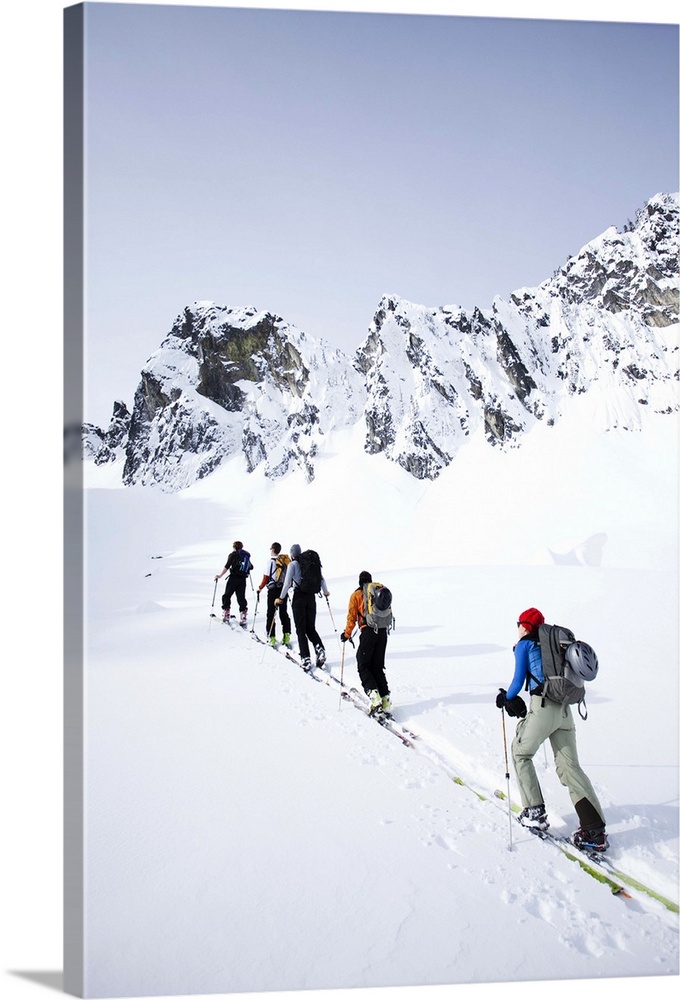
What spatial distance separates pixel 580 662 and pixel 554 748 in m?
0.72

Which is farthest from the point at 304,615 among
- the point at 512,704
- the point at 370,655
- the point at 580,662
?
the point at 580,662

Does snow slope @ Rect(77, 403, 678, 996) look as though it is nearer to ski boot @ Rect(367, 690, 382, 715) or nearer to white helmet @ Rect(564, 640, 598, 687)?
ski boot @ Rect(367, 690, 382, 715)

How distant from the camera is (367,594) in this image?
20.4ft

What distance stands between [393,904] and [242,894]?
0.89 m

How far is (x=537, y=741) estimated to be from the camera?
4273mm

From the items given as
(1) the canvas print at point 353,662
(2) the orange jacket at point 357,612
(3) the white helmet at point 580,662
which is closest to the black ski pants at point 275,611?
(1) the canvas print at point 353,662

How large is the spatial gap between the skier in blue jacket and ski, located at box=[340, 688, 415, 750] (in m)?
1.09

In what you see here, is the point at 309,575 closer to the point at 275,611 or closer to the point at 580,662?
the point at 275,611

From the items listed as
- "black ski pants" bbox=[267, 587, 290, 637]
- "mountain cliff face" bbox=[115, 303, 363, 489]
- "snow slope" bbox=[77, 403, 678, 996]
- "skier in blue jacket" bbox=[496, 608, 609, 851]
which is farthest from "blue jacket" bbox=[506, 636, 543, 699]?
"mountain cliff face" bbox=[115, 303, 363, 489]

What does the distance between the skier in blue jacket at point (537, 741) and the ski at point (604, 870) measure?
0.06 m

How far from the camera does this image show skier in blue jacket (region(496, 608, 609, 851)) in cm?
412

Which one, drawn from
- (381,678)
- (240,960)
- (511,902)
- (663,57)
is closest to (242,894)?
(240,960)

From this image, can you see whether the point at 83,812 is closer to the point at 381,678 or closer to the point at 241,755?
the point at 241,755

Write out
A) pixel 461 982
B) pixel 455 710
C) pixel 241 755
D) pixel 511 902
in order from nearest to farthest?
pixel 511 902
pixel 461 982
pixel 241 755
pixel 455 710
